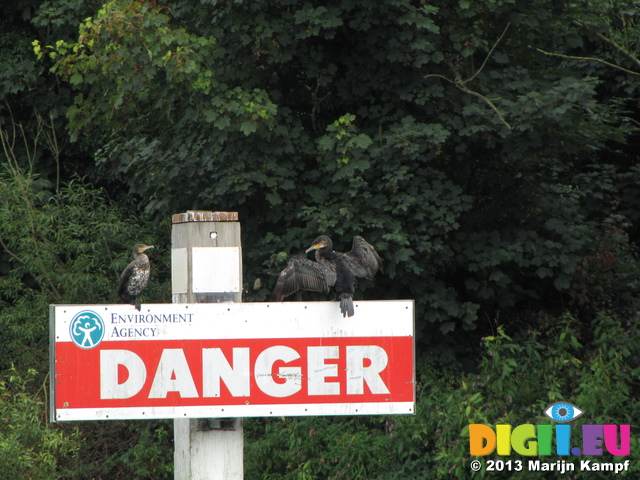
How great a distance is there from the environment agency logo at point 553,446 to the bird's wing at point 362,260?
183cm

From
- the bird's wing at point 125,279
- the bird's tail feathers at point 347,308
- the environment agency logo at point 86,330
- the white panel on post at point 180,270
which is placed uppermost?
the bird's wing at point 125,279

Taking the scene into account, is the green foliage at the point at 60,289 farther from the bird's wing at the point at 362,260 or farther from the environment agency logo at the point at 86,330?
the environment agency logo at the point at 86,330

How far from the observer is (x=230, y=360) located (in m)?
2.63

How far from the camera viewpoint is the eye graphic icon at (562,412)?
637 centimetres

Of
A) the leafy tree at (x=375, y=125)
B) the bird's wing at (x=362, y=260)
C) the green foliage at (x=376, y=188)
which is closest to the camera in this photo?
the bird's wing at (x=362, y=260)

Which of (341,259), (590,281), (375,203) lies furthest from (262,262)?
(341,259)

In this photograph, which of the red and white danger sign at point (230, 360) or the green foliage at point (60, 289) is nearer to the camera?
the red and white danger sign at point (230, 360)

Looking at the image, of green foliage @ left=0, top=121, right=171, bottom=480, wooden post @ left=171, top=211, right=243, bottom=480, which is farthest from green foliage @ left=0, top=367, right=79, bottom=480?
wooden post @ left=171, top=211, right=243, bottom=480

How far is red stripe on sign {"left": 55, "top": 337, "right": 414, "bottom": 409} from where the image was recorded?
101 inches

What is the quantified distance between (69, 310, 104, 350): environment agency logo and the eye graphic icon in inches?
183

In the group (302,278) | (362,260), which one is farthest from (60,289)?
(302,278)

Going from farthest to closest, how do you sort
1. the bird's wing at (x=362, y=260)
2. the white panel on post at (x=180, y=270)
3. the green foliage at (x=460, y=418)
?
the green foliage at (x=460, y=418)
the bird's wing at (x=362, y=260)
the white panel on post at (x=180, y=270)

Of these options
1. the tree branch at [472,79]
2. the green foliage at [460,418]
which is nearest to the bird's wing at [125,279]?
the green foliage at [460,418]

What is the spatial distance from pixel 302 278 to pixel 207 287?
1.23m
